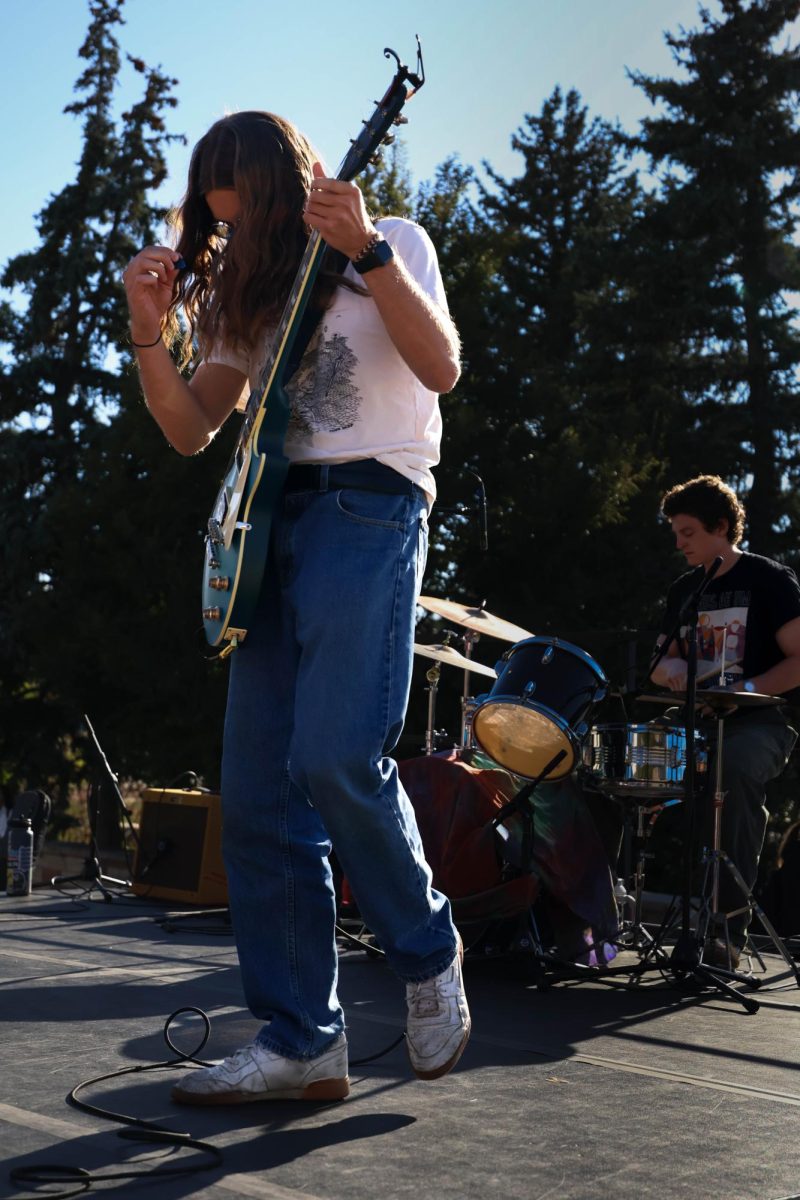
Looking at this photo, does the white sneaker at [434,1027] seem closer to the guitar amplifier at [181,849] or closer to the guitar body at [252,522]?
the guitar body at [252,522]

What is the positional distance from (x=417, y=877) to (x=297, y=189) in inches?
47.8

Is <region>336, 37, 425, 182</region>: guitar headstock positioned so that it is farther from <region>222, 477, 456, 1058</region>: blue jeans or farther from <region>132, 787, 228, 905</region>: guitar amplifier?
<region>132, 787, 228, 905</region>: guitar amplifier

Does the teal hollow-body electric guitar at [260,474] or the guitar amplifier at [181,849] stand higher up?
the teal hollow-body electric guitar at [260,474]

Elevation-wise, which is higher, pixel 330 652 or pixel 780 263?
pixel 780 263

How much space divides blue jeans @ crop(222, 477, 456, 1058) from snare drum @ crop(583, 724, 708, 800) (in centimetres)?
201

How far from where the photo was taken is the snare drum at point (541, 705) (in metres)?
4.26

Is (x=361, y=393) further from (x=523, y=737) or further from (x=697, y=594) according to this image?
(x=523, y=737)

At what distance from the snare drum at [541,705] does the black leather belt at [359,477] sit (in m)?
2.04

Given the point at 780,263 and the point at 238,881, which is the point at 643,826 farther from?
the point at 780,263

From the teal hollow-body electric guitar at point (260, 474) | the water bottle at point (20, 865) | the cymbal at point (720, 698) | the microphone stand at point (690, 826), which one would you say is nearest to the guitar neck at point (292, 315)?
the teal hollow-body electric guitar at point (260, 474)

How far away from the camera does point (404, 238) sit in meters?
2.38

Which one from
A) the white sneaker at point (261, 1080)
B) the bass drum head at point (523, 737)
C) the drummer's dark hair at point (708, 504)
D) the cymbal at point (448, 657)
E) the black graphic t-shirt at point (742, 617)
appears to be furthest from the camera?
the cymbal at point (448, 657)

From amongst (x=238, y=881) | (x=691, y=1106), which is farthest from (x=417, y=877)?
(x=691, y=1106)

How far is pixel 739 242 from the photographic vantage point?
61.6 feet
